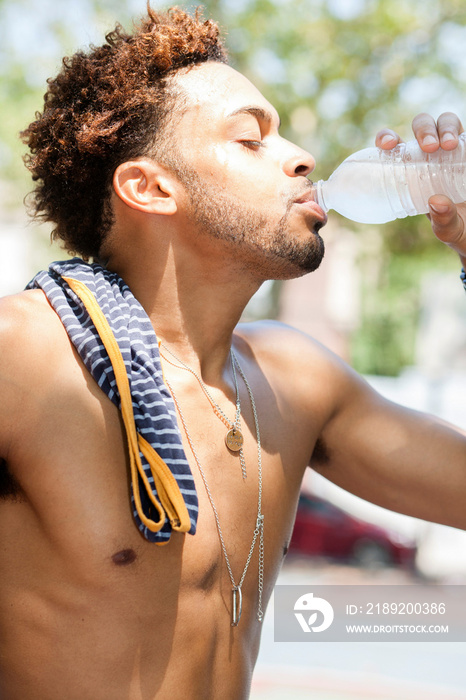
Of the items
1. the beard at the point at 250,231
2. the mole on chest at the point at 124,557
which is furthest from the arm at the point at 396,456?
the mole on chest at the point at 124,557

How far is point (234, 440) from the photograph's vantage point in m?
2.04

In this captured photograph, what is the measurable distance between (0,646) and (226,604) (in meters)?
0.53

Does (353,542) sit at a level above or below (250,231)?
below

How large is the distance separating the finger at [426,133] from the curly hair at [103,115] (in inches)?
26.3

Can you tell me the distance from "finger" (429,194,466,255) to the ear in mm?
715

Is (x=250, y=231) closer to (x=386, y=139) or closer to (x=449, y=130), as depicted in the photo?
(x=386, y=139)

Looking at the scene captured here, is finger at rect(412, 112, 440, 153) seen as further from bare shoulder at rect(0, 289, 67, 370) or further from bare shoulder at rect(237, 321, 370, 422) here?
bare shoulder at rect(0, 289, 67, 370)

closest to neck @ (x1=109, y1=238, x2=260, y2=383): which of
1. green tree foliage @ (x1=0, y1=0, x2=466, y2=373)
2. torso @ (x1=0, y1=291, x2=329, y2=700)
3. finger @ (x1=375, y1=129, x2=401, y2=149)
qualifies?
torso @ (x1=0, y1=291, x2=329, y2=700)

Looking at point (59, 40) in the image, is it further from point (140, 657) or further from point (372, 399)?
point (140, 657)

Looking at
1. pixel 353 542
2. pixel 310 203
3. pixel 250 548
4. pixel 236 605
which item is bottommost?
pixel 353 542

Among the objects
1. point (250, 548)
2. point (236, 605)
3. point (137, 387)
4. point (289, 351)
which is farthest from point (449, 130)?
point (236, 605)

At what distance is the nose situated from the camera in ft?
6.92

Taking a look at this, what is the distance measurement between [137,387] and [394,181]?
1141mm

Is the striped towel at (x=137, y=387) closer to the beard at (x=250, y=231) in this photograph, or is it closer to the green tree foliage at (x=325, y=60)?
the beard at (x=250, y=231)
